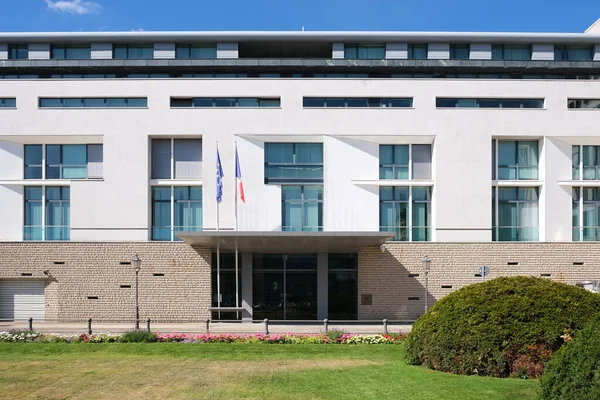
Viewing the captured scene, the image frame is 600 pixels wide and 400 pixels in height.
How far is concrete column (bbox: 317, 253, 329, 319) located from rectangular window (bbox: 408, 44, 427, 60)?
42.9 ft

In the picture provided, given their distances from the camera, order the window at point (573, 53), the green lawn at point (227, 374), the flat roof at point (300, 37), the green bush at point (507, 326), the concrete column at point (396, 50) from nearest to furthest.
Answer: the green lawn at point (227, 374)
the green bush at point (507, 326)
the flat roof at point (300, 37)
the concrete column at point (396, 50)
the window at point (573, 53)

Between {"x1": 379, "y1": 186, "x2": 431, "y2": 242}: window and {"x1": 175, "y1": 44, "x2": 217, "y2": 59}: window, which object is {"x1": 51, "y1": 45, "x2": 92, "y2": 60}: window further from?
{"x1": 379, "y1": 186, "x2": 431, "y2": 242}: window

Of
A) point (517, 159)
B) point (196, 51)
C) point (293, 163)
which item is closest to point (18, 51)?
point (196, 51)

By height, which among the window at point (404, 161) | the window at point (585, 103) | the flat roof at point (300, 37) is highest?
the flat roof at point (300, 37)

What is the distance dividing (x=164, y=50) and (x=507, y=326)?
2670 cm

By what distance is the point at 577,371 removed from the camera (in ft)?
31.2

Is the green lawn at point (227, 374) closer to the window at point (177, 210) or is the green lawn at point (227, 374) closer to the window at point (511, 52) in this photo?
the window at point (177, 210)

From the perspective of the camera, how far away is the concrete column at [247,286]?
32250 millimetres

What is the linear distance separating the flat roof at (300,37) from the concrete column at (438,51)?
30 cm

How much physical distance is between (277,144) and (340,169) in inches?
144

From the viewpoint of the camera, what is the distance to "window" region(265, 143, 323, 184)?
32500 millimetres

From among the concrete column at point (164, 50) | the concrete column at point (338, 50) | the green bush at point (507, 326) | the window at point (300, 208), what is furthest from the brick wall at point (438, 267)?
the concrete column at point (164, 50)

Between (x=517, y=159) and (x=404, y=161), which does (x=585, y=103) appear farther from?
(x=404, y=161)

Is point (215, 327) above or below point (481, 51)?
below
